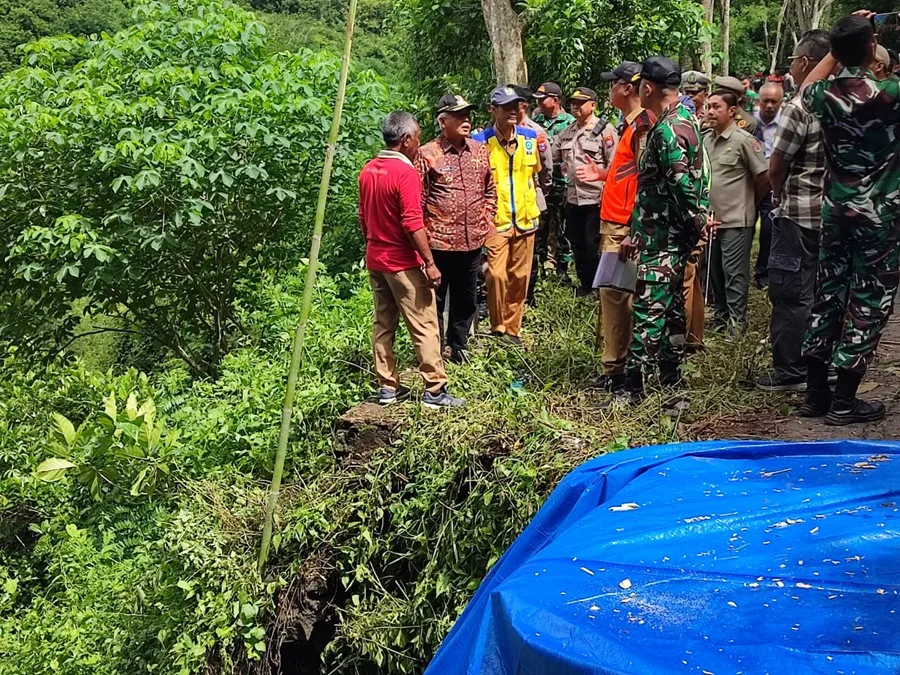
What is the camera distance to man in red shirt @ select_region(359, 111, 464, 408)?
5051mm

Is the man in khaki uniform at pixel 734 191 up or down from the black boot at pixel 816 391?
up

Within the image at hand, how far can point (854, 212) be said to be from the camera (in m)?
4.13

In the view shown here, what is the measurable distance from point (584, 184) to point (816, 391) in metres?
3.20

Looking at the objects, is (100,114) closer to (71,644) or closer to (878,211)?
(71,644)

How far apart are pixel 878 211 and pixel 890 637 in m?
2.78

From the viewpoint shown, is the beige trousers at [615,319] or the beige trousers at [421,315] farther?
the beige trousers at [421,315]

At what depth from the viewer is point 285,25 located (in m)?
35.6

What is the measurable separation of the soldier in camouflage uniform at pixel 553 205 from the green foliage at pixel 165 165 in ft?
4.59

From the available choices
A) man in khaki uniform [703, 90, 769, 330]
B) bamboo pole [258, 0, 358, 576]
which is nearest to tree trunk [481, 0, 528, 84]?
man in khaki uniform [703, 90, 769, 330]

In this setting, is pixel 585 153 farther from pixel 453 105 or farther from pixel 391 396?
pixel 391 396

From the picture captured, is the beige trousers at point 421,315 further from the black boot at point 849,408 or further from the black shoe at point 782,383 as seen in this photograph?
the black boot at point 849,408

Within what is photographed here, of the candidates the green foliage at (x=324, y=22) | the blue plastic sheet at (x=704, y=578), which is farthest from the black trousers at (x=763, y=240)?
the green foliage at (x=324, y=22)

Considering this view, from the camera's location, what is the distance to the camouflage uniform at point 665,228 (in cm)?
449

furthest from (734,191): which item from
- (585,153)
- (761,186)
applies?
(585,153)
